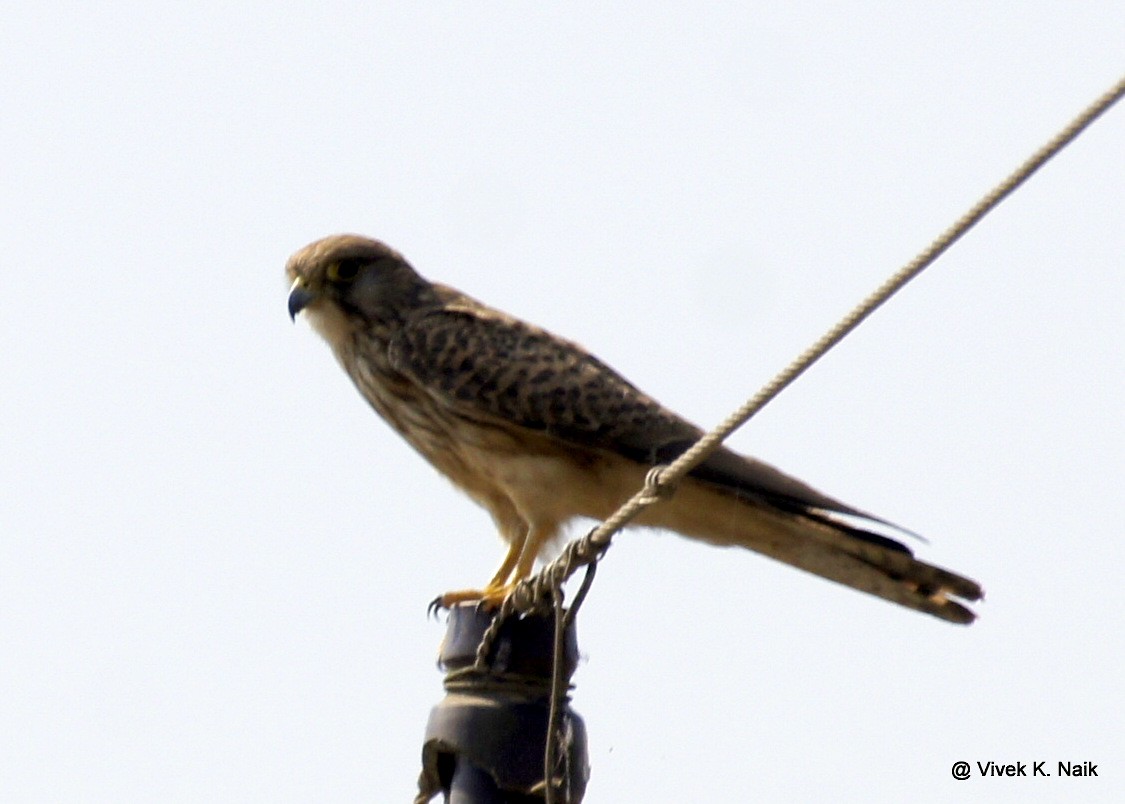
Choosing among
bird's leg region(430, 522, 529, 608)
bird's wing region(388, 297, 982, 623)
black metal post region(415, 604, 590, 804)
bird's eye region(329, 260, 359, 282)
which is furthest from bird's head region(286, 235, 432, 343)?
black metal post region(415, 604, 590, 804)

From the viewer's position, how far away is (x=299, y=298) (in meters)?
6.41

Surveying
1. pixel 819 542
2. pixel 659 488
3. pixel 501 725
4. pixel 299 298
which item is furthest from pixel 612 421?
pixel 659 488

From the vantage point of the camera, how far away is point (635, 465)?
19.4ft

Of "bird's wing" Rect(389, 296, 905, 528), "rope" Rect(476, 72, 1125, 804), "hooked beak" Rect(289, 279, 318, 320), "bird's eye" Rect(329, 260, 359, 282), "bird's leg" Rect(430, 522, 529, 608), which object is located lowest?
"rope" Rect(476, 72, 1125, 804)

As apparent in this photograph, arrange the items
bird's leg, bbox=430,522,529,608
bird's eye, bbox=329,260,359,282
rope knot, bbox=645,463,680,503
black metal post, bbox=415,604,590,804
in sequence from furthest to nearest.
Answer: bird's eye, bbox=329,260,359,282
bird's leg, bbox=430,522,529,608
black metal post, bbox=415,604,590,804
rope knot, bbox=645,463,680,503

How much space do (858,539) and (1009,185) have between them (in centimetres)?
290

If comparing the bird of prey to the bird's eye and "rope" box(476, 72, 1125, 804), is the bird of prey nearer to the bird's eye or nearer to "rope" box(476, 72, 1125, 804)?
the bird's eye

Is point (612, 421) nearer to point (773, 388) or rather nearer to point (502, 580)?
point (502, 580)

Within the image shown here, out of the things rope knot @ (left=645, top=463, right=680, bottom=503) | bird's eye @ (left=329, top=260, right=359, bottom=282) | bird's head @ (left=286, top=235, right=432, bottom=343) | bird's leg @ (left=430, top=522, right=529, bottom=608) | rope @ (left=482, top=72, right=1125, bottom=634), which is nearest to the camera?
rope @ (left=482, top=72, right=1125, bottom=634)

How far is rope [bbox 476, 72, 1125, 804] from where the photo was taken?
2.66m

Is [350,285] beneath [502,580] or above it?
above

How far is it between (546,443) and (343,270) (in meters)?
1.11

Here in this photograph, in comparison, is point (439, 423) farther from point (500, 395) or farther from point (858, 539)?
point (858, 539)

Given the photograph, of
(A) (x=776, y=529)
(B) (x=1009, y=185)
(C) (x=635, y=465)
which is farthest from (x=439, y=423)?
(B) (x=1009, y=185)
